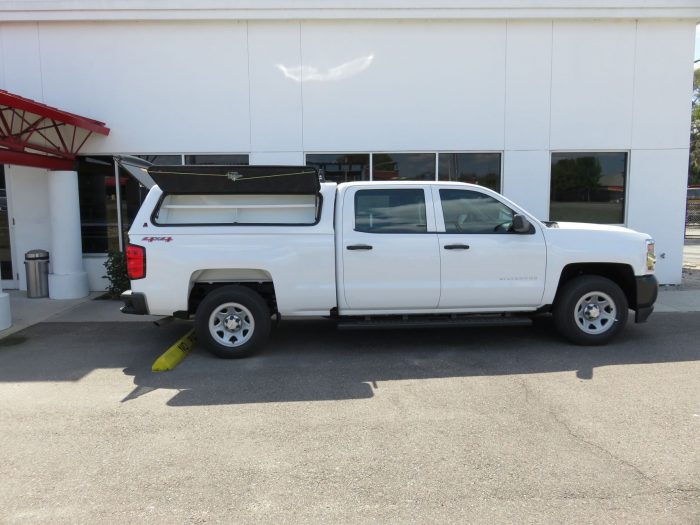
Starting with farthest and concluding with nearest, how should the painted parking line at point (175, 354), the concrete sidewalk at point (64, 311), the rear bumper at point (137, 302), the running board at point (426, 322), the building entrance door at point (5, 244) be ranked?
the building entrance door at point (5, 244) < the concrete sidewalk at point (64, 311) < the running board at point (426, 322) < the rear bumper at point (137, 302) < the painted parking line at point (175, 354)

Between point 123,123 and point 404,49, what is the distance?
5422mm

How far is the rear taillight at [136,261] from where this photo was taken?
568cm

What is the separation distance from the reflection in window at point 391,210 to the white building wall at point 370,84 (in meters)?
4.09

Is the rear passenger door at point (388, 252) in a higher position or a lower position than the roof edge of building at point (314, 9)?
lower

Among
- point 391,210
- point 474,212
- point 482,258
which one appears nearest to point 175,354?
point 391,210

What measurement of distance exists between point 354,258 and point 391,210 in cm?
73

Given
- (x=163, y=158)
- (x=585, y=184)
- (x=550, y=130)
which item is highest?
(x=550, y=130)

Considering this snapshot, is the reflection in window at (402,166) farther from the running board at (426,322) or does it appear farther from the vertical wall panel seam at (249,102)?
the running board at (426,322)

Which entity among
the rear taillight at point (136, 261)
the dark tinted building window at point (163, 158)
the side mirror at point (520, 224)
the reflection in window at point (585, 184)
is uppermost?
the dark tinted building window at point (163, 158)

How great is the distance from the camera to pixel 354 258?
5.85 m

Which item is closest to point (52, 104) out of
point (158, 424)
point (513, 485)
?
point (158, 424)

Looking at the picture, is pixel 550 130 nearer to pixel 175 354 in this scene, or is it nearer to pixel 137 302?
pixel 175 354

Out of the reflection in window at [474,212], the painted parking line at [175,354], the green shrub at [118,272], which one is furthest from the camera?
the green shrub at [118,272]

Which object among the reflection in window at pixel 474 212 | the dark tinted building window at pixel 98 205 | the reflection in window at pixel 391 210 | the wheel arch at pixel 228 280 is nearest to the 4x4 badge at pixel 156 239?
the wheel arch at pixel 228 280
